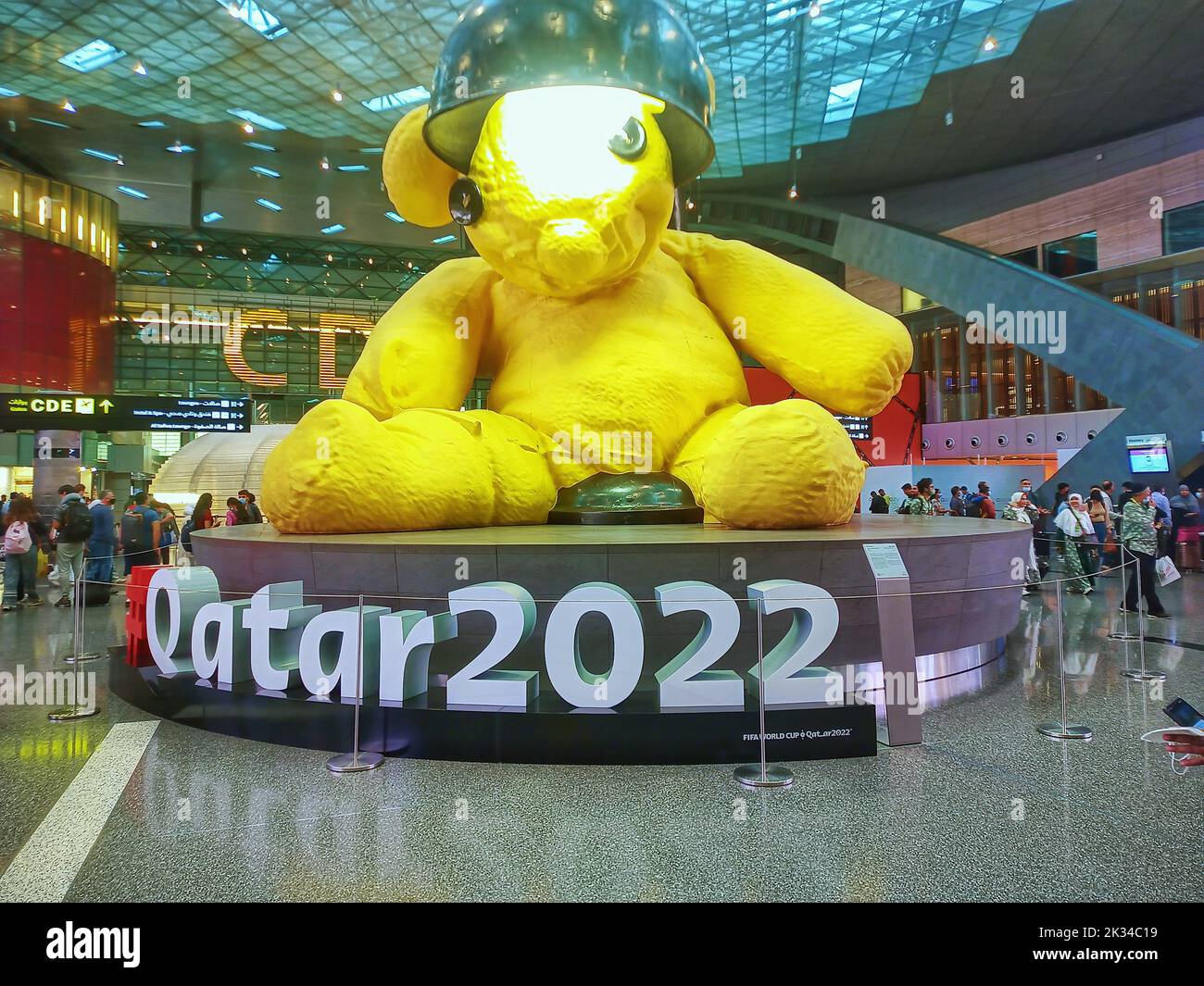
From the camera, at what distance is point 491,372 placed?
18.0ft

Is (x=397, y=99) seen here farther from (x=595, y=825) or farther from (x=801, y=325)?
(x=595, y=825)

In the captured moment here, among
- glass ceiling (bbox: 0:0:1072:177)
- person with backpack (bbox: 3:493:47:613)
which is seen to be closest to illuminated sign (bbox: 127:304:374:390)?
glass ceiling (bbox: 0:0:1072:177)

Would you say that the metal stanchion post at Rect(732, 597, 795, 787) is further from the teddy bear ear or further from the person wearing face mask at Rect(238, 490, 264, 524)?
the person wearing face mask at Rect(238, 490, 264, 524)

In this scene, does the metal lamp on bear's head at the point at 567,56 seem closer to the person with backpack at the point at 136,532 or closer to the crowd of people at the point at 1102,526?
the crowd of people at the point at 1102,526

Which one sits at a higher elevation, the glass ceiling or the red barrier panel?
the glass ceiling

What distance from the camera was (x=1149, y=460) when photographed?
11.0m

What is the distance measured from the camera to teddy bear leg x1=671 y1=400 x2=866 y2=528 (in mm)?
3854

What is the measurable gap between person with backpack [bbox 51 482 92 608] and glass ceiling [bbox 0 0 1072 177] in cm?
867

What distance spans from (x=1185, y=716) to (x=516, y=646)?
2.38 metres

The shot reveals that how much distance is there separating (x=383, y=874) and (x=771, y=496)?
2.56 meters

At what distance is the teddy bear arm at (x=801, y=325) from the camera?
4684 mm

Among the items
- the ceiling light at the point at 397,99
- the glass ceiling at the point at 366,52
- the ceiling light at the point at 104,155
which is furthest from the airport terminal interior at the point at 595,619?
the ceiling light at the point at 104,155

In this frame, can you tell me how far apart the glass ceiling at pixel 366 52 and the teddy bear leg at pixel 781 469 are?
1023 cm

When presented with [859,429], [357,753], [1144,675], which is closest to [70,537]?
[357,753]
